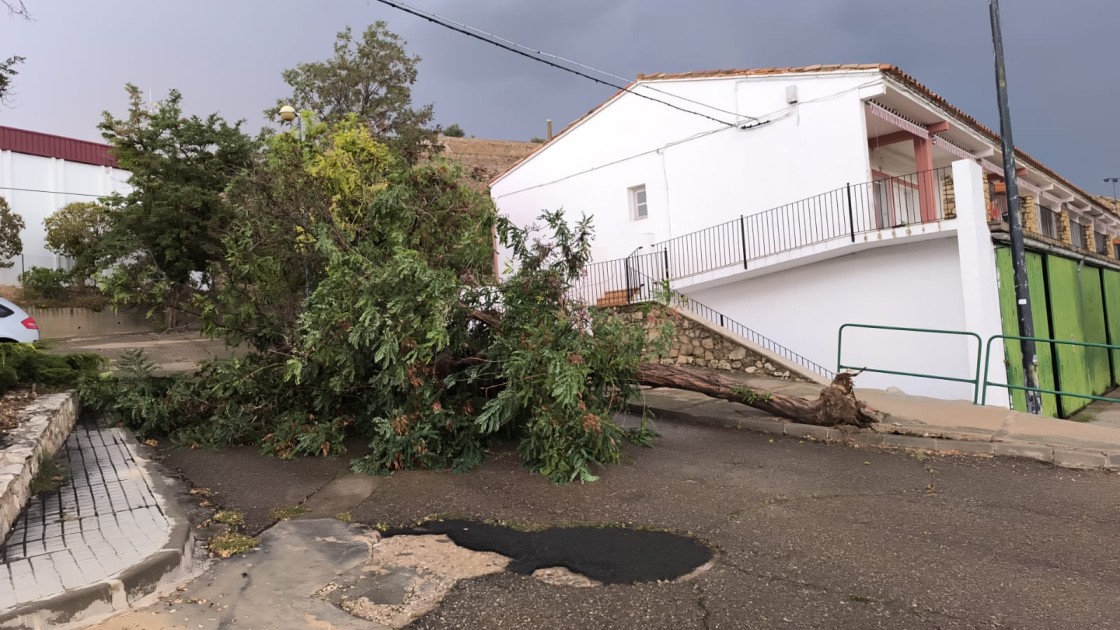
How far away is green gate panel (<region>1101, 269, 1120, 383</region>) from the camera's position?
16.8 metres

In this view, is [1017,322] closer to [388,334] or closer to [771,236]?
[771,236]

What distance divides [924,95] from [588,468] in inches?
480

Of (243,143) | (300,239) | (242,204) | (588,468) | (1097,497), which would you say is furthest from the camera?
(243,143)

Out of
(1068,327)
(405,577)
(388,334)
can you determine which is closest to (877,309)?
(1068,327)

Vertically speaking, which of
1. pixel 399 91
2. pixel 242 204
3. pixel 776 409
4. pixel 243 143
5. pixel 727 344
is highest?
pixel 399 91

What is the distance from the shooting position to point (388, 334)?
5707mm

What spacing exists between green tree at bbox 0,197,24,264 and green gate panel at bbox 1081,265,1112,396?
30.4 m

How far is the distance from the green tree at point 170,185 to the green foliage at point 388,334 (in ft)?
38.3

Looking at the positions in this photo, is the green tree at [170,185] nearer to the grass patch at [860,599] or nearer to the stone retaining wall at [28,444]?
the stone retaining wall at [28,444]

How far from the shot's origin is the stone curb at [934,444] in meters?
6.46

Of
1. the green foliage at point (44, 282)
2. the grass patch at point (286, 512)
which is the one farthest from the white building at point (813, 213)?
the green foliage at point (44, 282)

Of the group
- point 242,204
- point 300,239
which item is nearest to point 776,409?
point 300,239

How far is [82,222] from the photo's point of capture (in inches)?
897

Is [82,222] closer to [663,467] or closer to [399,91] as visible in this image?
[399,91]
